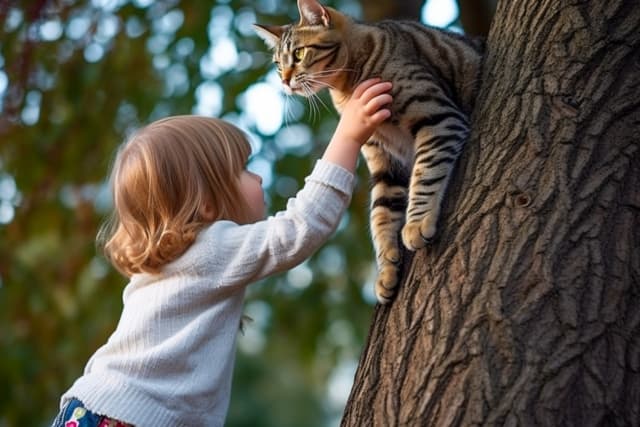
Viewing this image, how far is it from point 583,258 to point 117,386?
1.18 meters

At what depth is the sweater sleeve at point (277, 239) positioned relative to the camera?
7.64 ft

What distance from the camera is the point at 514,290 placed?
2.04m

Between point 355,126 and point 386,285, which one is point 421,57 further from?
point 386,285

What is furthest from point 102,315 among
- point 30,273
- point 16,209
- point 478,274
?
point 478,274

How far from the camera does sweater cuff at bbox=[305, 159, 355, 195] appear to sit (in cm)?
238

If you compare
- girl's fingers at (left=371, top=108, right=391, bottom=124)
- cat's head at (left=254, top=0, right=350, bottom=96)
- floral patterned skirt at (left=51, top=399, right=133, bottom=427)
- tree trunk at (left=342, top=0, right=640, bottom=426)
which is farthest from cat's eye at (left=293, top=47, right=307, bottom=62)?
floral patterned skirt at (left=51, top=399, right=133, bottom=427)

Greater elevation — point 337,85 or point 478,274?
point 337,85

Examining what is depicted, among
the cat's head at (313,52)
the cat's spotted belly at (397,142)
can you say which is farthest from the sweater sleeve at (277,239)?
the cat's head at (313,52)

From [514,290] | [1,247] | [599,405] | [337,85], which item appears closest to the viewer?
[599,405]

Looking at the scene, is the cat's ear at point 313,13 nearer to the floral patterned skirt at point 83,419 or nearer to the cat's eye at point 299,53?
the cat's eye at point 299,53

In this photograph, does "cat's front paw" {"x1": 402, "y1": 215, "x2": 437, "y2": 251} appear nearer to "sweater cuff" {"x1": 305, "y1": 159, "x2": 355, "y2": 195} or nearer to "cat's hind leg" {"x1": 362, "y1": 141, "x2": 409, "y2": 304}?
"sweater cuff" {"x1": 305, "y1": 159, "x2": 355, "y2": 195}

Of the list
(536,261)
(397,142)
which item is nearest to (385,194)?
(397,142)

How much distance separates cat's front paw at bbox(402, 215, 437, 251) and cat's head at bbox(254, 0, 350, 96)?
70 centimetres

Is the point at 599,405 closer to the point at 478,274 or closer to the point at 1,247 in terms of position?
the point at 478,274
